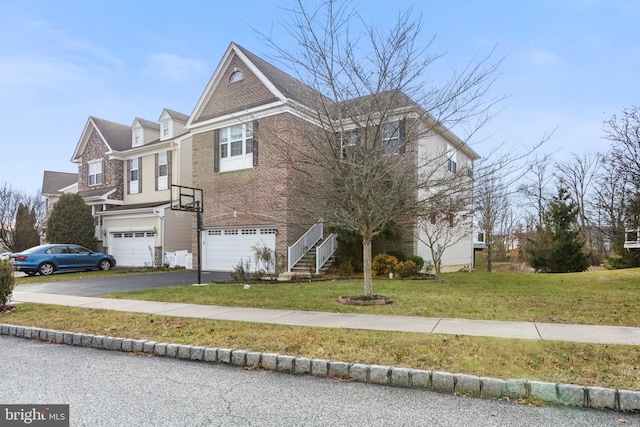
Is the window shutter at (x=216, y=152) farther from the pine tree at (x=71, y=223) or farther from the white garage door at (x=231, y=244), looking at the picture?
the pine tree at (x=71, y=223)

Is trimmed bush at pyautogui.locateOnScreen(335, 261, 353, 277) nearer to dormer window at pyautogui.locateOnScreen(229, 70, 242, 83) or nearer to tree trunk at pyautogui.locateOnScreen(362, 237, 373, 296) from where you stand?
tree trunk at pyautogui.locateOnScreen(362, 237, 373, 296)

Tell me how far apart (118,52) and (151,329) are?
45.1ft

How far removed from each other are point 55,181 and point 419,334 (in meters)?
39.2

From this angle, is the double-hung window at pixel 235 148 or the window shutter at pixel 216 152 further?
the window shutter at pixel 216 152

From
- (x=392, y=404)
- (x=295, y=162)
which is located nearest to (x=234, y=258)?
(x=295, y=162)

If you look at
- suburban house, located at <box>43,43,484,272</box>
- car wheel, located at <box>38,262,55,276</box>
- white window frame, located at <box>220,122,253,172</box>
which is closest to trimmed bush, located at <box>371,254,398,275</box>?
suburban house, located at <box>43,43,484,272</box>

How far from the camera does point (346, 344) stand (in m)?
5.56

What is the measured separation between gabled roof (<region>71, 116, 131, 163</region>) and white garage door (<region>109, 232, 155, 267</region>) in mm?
6405

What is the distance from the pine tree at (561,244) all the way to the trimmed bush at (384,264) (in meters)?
11.9

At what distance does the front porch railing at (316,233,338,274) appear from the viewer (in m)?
16.6

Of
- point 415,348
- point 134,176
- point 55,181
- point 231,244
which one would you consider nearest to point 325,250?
point 231,244

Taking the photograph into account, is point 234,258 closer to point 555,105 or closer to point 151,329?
point 151,329

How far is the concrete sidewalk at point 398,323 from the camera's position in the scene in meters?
5.85

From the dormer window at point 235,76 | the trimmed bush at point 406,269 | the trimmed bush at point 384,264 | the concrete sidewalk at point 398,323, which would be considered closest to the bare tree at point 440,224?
the trimmed bush at point 406,269
